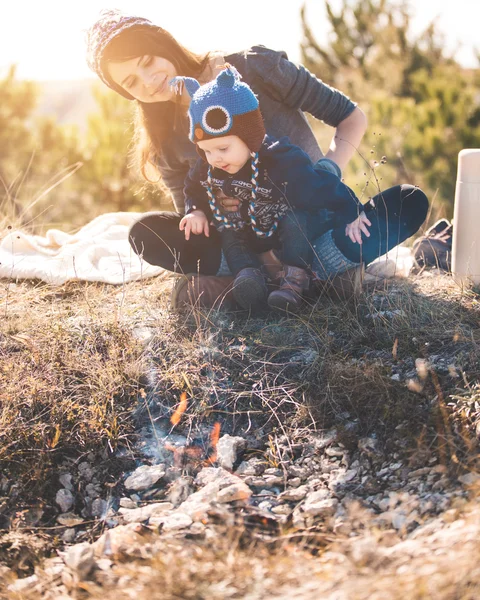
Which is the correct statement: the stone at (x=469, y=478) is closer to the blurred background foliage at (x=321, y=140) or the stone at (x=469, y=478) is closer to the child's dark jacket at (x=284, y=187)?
the child's dark jacket at (x=284, y=187)

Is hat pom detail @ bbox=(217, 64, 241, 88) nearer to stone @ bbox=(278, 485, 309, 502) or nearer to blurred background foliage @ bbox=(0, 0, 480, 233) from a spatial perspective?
stone @ bbox=(278, 485, 309, 502)

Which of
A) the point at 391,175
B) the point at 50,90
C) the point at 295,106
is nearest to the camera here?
the point at 295,106

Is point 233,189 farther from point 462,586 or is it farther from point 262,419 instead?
point 462,586

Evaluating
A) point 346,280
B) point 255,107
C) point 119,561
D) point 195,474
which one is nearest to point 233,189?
point 255,107

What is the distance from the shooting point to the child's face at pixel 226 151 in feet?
6.73

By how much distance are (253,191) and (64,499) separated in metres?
1.18

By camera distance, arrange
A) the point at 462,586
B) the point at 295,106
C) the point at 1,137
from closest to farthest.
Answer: the point at 462,586, the point at 295,106, the point at 1,137

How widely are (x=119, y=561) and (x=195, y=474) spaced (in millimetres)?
379

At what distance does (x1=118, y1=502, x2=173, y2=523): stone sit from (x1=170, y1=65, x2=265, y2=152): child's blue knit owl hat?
1.18 metres

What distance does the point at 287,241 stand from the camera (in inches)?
87.2

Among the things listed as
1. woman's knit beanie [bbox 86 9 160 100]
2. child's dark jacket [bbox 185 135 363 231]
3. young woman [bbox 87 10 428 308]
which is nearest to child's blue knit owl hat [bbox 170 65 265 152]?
child's dark jacket [bbox 185 135 363 231]

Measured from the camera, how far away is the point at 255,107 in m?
2.04

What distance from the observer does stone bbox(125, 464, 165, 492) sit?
5.46 feet

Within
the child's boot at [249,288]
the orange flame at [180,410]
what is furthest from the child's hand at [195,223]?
the orange flame at [180,410]
